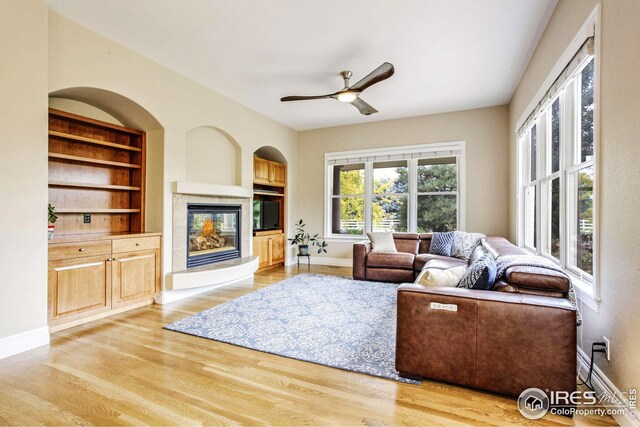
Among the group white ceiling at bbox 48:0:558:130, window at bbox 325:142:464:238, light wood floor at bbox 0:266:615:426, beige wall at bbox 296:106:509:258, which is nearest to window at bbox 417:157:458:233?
window at bbox 325:142:464:238

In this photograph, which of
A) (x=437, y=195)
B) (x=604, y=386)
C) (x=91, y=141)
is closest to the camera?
(x=604, y=386)

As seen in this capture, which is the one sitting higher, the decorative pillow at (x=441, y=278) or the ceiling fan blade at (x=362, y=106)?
the ceiling fan blade at (x=362, y=106)

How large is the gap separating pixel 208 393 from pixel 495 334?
5.92ft

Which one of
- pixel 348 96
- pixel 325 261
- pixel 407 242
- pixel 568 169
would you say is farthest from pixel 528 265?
pixel 325 261

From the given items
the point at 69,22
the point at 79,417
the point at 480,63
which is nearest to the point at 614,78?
the point at 480,63

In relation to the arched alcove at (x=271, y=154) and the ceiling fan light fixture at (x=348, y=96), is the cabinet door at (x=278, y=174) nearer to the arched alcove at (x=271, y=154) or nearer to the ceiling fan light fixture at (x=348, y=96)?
the arched alcove at (x=271, y=154)

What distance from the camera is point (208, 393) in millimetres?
1919

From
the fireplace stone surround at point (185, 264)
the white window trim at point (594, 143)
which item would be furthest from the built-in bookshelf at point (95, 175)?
the white window trim at point (594, 143)

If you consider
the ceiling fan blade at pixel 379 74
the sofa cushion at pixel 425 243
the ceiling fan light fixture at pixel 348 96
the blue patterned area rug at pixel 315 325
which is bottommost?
the blue patterned area rug at pixel 315 325

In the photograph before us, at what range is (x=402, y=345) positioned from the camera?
2.06 m

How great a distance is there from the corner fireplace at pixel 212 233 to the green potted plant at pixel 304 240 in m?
1.55

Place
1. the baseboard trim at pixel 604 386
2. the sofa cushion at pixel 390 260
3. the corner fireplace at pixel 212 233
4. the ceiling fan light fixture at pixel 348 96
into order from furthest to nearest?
the sofa cushion at pixel 390 260 < the corner fireplace at pixel 212 233 < the ceiling fan light fixture at pixel 348 96 < the baseboard trim at pixel 604 386

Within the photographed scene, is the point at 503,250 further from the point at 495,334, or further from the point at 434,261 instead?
the point at 495,334

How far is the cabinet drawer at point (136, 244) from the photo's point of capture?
340cm
